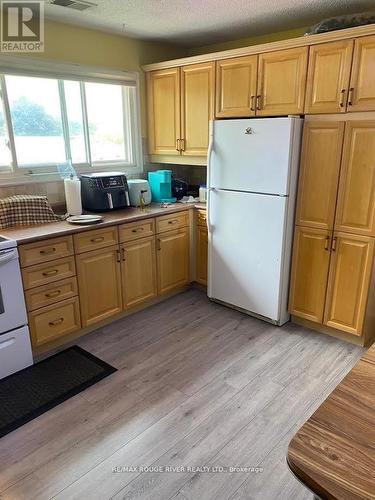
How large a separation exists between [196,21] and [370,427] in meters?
3.00

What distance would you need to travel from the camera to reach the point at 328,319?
2.76m

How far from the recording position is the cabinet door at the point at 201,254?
3.44m

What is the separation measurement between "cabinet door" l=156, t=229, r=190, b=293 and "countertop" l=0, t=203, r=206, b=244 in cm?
22

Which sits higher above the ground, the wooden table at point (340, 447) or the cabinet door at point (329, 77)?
the cabinet door at point (329, 77)

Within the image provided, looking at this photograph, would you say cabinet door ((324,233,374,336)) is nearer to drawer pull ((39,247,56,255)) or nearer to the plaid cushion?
drawer pull ((39,247,56,255))

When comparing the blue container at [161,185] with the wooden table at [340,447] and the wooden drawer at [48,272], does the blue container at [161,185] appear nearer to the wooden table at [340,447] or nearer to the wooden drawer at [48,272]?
the wooden drawer at [48,272]

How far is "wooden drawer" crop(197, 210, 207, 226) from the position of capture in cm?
336

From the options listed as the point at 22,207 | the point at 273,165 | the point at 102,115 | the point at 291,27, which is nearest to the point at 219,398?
the point at 273,165

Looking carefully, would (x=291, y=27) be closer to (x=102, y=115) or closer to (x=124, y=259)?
(x=102, y=115)

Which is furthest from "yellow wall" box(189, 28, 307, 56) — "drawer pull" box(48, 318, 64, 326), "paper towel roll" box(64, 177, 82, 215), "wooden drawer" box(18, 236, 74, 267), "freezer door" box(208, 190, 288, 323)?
"drawer pull" box(48, 318, 64, 326)

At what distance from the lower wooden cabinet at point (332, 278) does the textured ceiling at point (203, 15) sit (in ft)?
5.10

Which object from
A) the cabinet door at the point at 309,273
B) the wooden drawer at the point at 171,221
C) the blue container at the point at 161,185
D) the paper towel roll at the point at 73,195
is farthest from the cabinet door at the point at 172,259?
the cabinet door at the point at 309,273

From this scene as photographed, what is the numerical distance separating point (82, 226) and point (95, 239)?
0.14 meters

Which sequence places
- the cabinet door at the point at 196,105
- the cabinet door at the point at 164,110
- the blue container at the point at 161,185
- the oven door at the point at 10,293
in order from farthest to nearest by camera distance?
the blue container at the point at 161,185
the cabinet door at the point at 164,110
the cabinet door at the point at 196,105
the oven door at the point at 10,293
